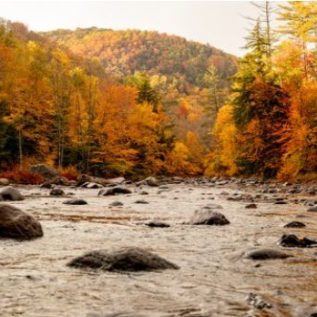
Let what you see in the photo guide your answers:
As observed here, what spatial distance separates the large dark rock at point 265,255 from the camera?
5445mm

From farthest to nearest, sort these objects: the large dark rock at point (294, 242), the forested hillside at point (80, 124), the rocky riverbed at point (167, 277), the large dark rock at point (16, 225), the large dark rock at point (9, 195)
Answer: the forested hillside at point (80, 124), the large dark rock at point (9, 195), the large dark rock at point (16, 225), the large dark rock at point (294, 242), the rocky riverbed at point (167, 277)

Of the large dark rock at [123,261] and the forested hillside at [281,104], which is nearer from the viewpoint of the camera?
the large dark rock at [123,261]

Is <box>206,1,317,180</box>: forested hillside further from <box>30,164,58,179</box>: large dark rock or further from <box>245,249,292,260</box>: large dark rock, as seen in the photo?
<box>245,249,292,260</box>: large dark rock

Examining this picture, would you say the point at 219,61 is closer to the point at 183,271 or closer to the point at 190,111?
the point at 190,111

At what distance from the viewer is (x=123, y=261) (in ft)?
15.7

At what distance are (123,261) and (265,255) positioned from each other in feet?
5.43

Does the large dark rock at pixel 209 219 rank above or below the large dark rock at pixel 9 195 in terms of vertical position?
above

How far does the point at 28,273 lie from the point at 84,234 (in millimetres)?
2632

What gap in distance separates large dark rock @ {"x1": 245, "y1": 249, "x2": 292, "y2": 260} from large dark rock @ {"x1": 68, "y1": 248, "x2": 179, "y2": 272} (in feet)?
3.22

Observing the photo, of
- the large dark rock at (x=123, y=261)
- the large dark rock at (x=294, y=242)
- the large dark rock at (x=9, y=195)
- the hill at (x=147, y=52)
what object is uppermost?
the hill at (x=147, y=52)

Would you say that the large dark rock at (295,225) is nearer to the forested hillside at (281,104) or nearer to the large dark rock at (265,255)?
the large dark rock at (265,255)

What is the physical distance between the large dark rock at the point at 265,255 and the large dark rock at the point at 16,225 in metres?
2.88

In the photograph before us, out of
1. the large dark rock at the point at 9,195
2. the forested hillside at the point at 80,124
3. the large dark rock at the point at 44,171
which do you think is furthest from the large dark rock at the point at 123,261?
the forested hillside at the point at 80,124

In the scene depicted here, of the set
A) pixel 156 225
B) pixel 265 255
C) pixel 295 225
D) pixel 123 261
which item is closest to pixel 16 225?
pixel 123 261
